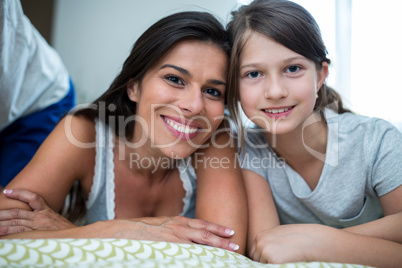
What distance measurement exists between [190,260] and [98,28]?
2.79 meters

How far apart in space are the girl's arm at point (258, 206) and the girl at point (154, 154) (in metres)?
0.06

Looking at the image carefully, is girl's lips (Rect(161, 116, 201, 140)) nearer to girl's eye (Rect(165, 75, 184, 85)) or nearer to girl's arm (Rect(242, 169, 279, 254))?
girl's eye (Rect(165, 75, 184, 85))

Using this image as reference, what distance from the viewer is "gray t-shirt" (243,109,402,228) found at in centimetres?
125

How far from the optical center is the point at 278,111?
1.29 m

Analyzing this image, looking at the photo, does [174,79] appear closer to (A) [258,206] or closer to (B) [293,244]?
(A) [258,206]

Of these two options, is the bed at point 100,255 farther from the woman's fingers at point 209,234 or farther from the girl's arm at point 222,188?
the girl's arm at point 222,188

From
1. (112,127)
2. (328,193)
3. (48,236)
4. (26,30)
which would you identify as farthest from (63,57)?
(328,193)

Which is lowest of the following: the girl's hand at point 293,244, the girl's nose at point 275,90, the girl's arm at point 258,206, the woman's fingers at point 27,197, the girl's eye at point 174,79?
the girl's arm at point 258,206

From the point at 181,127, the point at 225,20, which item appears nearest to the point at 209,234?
the point at 181,127

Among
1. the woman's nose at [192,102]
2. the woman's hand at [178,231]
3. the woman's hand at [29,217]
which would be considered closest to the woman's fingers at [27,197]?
the woman's hand at [29,217]

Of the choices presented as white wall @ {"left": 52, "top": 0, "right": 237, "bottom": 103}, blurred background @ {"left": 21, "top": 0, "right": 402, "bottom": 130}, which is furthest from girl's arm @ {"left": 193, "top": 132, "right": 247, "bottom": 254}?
white wall @ {"left": 52, "top": 0, "right": 237, "bottom": 103}

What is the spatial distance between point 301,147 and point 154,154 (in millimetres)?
636

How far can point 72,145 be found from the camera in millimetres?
1313

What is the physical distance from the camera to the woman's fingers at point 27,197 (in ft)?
3.77
